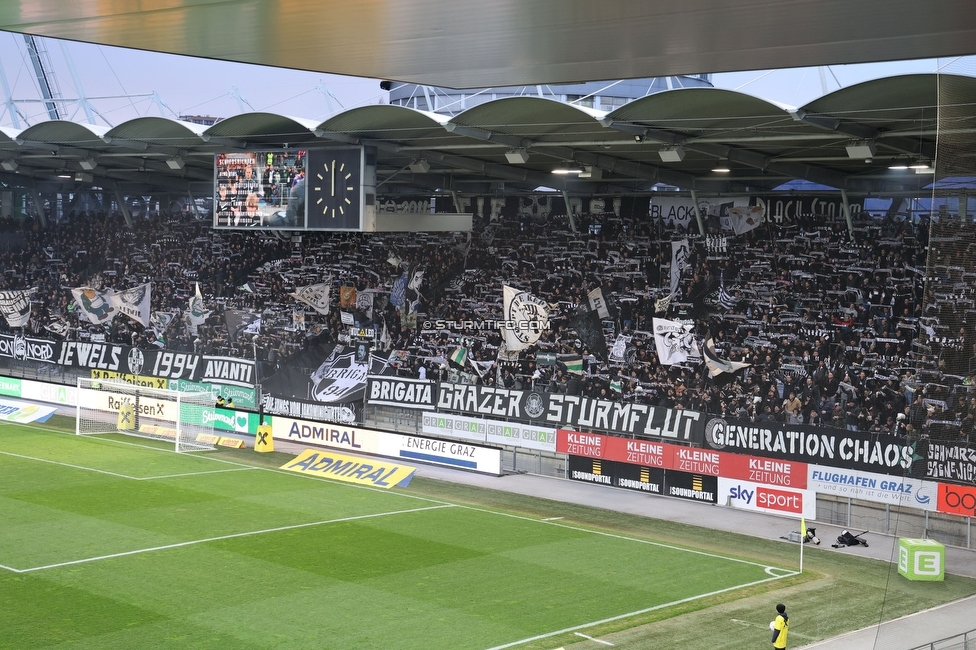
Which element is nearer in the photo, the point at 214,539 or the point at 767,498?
the point at 214,539

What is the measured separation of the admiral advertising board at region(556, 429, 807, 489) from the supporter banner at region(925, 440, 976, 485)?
919 centimetres

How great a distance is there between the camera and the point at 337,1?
26.3 feet

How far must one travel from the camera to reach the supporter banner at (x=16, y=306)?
43812 millimetres

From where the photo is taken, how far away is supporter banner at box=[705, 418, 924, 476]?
21125 mm

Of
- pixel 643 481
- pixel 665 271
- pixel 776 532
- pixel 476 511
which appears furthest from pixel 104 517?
pixel 665 271

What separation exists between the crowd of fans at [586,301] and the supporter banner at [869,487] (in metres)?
1.73

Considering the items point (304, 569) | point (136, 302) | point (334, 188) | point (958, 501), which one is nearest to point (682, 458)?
point (958, 501)

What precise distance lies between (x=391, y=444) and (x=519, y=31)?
2026cm

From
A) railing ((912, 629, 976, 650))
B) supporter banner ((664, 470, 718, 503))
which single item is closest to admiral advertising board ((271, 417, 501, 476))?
supporter banner ((664, 470, 718, 503))

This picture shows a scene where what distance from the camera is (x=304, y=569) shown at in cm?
1806

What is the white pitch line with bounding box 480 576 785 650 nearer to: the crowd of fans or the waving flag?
the crowd of fans

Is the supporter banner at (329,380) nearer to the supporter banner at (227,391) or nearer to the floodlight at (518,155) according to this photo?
the supporter banner at (227,391)

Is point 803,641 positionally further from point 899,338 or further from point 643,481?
point 899,338

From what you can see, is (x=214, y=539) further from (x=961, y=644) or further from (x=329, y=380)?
(x=329, y=380)
